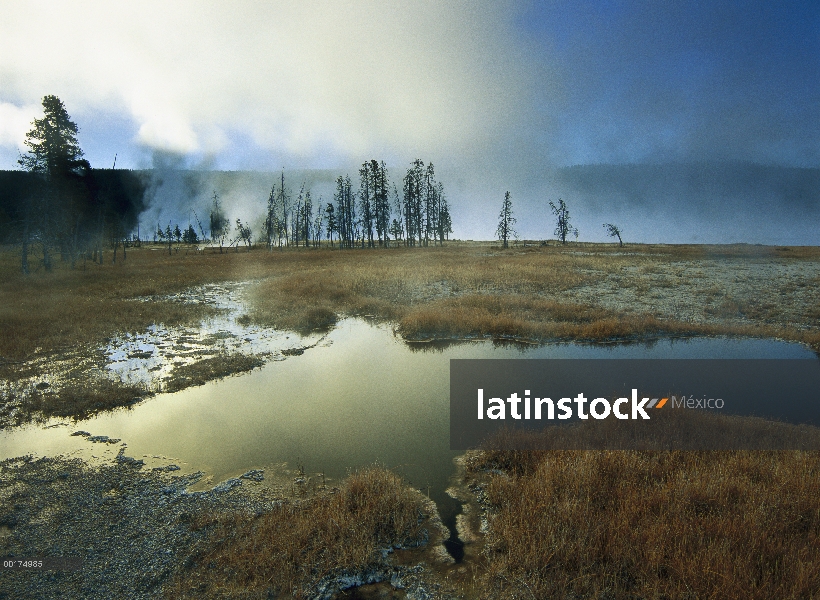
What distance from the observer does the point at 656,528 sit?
580cm

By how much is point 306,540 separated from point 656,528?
500 centimetres

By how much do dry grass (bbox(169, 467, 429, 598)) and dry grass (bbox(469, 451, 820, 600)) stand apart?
1627 millimetres

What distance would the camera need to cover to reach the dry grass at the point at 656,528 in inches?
197

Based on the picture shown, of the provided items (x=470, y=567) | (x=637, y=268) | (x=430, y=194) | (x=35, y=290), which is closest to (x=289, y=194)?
(x=430, y=194)

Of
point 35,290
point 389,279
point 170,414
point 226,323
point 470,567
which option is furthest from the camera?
point 389,279

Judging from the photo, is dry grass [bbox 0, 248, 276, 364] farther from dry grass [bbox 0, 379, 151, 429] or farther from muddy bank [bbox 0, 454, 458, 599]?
muddy bank [bbox 0, 454, 458, 599]

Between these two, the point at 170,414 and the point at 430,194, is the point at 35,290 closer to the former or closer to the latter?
the point at 170,414

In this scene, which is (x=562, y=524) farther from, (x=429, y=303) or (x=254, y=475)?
(x=429, y=303)

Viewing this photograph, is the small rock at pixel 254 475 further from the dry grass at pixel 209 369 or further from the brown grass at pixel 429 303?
the brown grass at pixel 429 303

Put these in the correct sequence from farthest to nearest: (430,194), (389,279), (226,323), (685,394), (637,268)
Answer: (430,194)
(637,268)
(389,279)
(226,323)
(685,394)

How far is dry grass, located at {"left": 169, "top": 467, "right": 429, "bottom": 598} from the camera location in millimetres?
5434

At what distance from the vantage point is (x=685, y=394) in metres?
12.7

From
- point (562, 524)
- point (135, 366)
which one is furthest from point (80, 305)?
point (562, 524)

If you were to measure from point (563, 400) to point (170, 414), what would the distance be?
1134 centimetres
